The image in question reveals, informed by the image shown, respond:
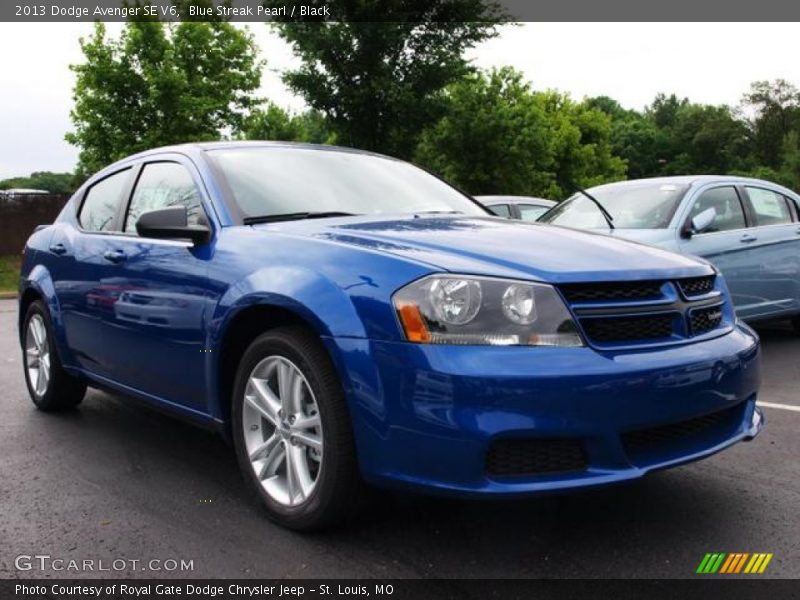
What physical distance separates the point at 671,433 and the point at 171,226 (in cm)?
216

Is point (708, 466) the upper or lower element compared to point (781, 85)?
lower

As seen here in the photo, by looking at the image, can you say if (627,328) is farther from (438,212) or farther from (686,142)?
(686,142)

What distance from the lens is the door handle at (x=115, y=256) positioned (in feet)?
12.8

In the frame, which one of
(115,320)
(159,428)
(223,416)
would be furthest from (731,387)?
(159,428)

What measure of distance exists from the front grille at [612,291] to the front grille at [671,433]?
0.45 meters

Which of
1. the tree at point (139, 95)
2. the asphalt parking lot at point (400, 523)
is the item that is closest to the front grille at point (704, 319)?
the asphalt parking lot at point (400, 523)

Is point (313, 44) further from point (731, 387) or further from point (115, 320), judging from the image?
point (731, 387)

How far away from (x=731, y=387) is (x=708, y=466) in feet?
3.33

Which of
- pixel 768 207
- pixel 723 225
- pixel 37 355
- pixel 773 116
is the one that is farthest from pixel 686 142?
pixel 37 355

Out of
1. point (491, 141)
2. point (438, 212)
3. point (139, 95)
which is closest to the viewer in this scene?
point (438, 212)

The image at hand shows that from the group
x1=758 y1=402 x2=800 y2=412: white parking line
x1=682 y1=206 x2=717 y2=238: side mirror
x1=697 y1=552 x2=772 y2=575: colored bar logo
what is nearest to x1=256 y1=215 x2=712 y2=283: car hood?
x1=697 y1=552 x2=772 y2=575: colored bar logo

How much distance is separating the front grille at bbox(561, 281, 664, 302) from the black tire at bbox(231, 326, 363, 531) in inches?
33.9

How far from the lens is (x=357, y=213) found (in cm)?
363

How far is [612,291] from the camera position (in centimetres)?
268
